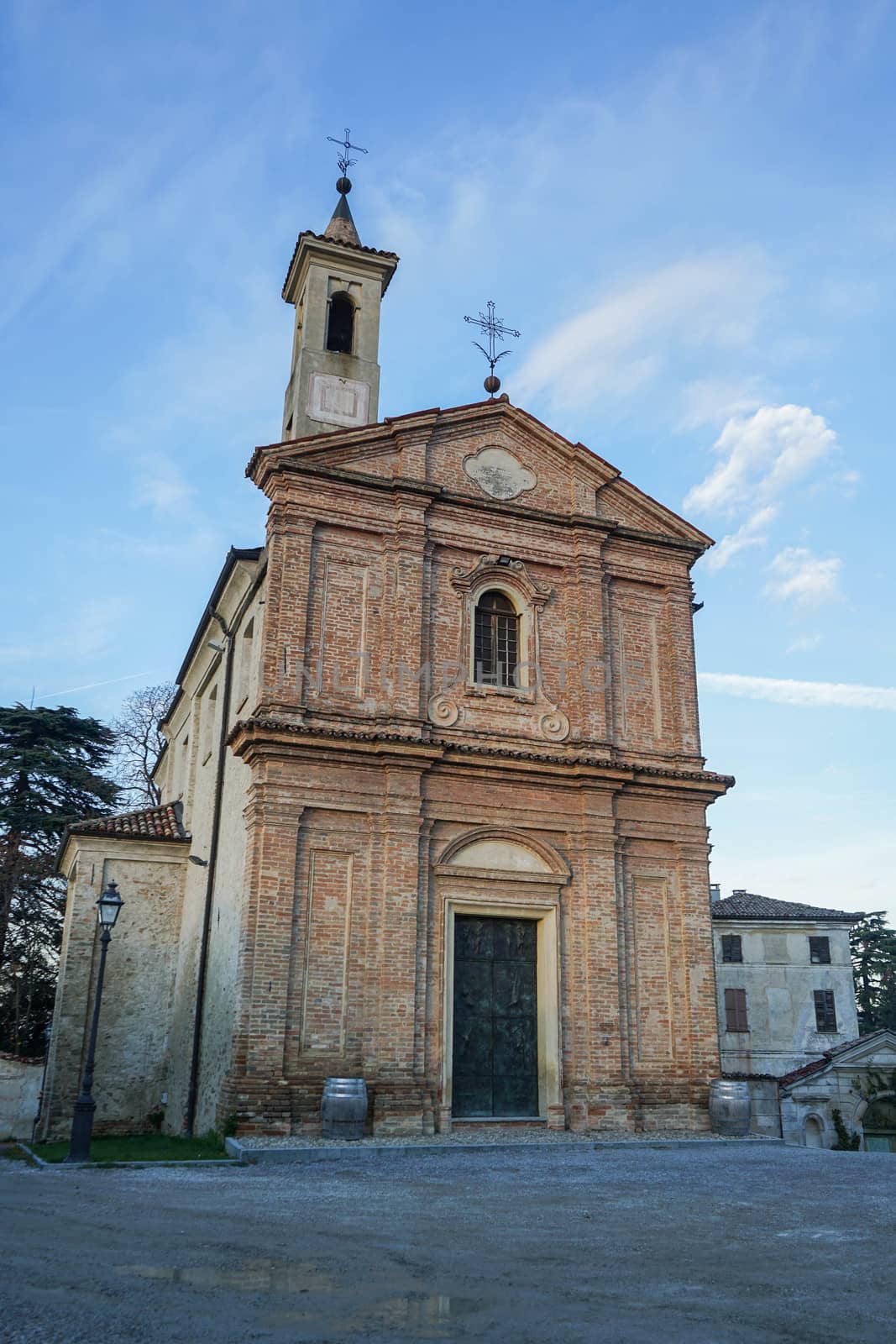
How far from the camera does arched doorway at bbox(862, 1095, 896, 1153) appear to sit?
30078mm

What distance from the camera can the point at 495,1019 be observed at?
14.8 m

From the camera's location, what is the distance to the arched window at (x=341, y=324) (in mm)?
19016

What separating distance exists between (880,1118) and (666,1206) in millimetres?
25221

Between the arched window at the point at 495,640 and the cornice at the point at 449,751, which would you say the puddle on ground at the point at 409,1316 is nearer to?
the cornice at the point at 449,751

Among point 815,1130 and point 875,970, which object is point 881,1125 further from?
point 875,970

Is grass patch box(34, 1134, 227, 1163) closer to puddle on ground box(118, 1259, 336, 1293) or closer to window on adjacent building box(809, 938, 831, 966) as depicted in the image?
puddle on ground box(118, 1259, 336, 1293)

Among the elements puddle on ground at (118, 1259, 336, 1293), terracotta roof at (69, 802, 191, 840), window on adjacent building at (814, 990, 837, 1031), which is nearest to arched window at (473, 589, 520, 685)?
terracotta roof at (69, 802, 191, 840)

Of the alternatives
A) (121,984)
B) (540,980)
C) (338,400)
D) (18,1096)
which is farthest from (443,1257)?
(338,400)

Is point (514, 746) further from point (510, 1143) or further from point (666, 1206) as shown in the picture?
point (666, 1206)

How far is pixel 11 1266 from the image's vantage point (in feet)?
20.4

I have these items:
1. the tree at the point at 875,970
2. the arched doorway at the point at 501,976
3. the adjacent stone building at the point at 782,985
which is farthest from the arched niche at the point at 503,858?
the tree at the point at 875,970

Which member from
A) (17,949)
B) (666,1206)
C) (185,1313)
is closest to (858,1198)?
(666,1206)

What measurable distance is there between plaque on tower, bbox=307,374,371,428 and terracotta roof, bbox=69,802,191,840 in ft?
24.8

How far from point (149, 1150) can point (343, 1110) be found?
2.55 metres
